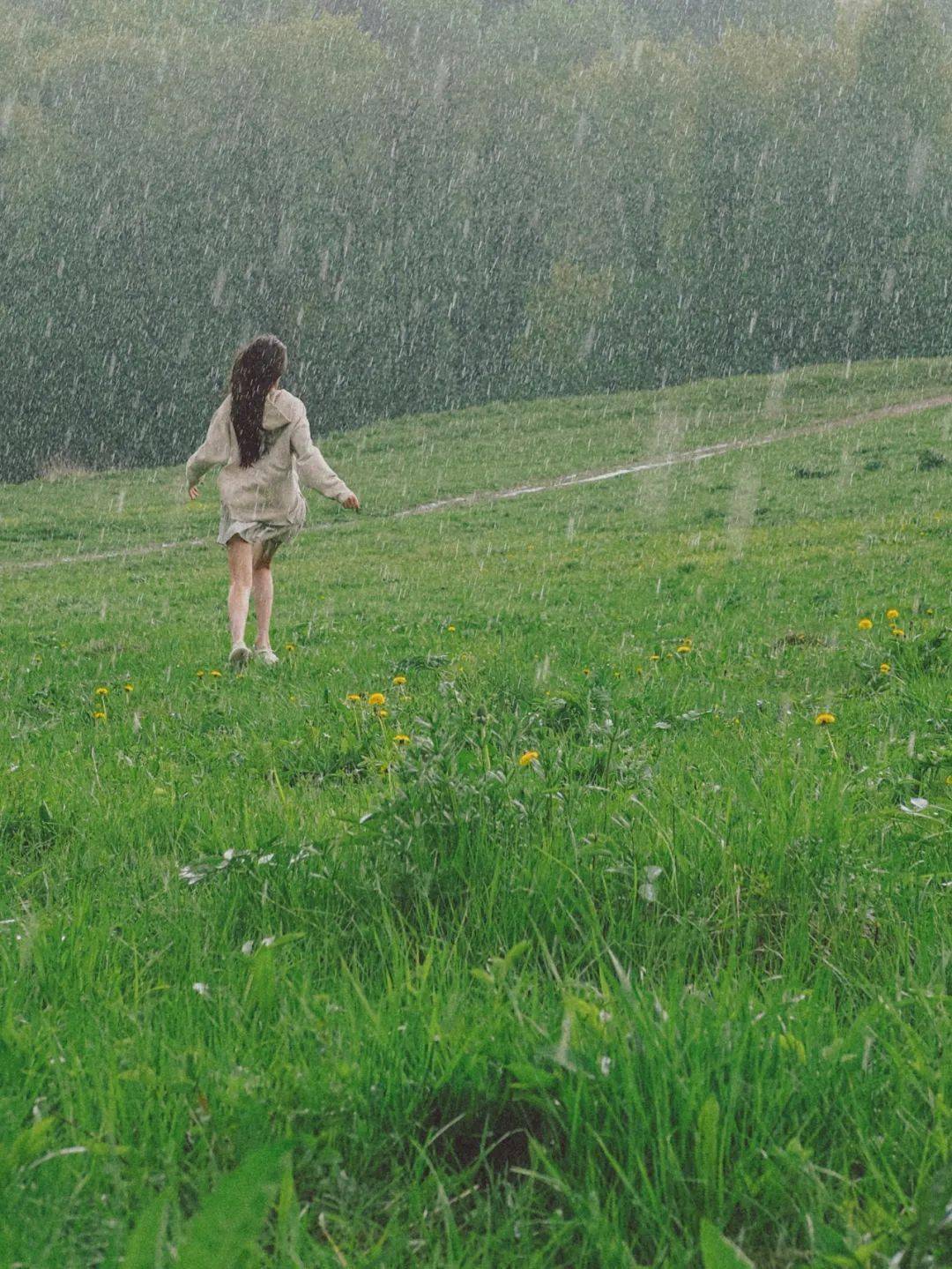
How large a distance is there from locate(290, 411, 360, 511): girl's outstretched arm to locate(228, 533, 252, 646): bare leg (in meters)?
0.69

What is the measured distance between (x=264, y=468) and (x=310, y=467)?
1.22 feet

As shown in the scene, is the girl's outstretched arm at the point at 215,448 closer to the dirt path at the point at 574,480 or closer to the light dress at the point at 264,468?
the light dress at the point at 264,468

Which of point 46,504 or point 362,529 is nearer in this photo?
point 362,529

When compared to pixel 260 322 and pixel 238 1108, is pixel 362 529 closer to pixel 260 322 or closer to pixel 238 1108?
pixel 238 1108

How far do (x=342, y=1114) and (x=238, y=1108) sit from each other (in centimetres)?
16

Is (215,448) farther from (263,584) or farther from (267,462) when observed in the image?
(263,584)

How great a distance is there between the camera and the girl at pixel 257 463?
7.54 meters

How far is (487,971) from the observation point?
2094mm

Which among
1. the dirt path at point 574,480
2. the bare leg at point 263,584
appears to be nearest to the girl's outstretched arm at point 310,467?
the bare leg at point 263,584

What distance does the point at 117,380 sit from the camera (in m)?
46.6

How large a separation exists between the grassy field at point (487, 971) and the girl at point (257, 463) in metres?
2.02

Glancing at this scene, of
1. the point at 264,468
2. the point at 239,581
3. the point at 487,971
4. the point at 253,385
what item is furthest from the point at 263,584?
the point at 487,971

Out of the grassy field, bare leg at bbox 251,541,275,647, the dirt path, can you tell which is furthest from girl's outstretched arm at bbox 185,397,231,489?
the dirt path

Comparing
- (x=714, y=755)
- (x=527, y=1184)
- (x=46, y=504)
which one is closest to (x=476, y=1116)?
(x=527, y=1184)
